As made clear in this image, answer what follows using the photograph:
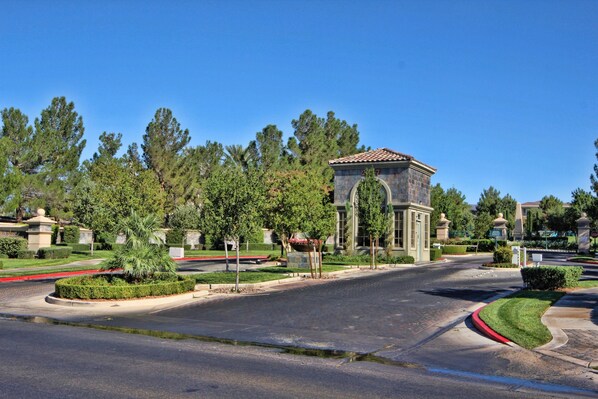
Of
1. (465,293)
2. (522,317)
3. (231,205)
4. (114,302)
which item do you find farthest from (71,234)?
(522,317)

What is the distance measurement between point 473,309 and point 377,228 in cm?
1728

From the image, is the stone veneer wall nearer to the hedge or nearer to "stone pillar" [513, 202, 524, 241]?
the hedge

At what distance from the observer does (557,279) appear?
73.8 ft

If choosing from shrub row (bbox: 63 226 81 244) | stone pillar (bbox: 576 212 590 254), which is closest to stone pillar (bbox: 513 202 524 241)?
stone pillar (bbox: 576 212 590 254)

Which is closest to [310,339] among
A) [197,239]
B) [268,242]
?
[197,239]

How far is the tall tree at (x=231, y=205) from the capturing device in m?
22.6

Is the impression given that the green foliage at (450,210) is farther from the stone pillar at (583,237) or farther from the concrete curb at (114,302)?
the concrete curb at (114,302)

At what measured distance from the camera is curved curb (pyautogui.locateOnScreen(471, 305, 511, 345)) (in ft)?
42.6

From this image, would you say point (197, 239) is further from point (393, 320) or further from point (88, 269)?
point (393, 320)

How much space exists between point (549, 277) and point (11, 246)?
→ 3276 centimetres

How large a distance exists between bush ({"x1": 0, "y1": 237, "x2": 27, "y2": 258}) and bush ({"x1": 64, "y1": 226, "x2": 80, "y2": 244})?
14.3 metres

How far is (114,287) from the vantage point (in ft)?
62.2

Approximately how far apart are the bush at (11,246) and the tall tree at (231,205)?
2114 cm

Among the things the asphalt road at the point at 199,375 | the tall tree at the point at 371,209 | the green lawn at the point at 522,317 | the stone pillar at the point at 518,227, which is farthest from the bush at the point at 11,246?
the stone pillar at the point at 518,227
